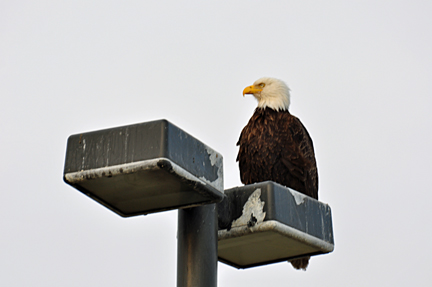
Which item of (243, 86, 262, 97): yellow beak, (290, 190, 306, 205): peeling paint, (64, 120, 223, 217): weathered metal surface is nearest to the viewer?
(64, 120, 223, 217): weathered metal surface

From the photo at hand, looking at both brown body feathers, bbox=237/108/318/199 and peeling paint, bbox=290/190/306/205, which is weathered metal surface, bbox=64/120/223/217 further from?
brown body feathers, bbox=237/108/318/199

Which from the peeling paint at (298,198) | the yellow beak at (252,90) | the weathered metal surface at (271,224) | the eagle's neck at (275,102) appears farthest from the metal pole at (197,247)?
the yellow beak at (252,90)

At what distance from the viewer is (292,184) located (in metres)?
6.49

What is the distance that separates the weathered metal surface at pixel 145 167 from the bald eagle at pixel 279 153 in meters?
3.88

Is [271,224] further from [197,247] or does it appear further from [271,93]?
[271,93]

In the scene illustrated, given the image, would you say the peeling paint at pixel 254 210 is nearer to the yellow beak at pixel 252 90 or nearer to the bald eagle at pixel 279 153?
the bald eagle at pixel 279 153

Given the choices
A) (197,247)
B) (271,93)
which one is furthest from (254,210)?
(271,93)

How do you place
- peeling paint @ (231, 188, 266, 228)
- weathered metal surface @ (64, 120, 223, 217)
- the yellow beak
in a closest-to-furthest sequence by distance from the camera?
weathered metal surface @ (64, 120, 223, 217) → peeling paint @ (231, 188, 266, 228) → the yellow beak

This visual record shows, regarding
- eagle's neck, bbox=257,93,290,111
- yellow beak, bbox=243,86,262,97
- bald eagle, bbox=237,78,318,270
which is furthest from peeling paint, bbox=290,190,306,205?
yellow beak, bbox=243,86,262,97

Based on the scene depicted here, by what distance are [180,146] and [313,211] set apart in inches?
35.3

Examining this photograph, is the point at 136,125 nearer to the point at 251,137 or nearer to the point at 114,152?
the point at 114,152

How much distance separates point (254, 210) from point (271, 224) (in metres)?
0.09

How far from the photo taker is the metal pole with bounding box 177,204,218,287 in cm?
245

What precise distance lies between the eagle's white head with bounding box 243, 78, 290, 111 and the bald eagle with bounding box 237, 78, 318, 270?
0.15 meters
